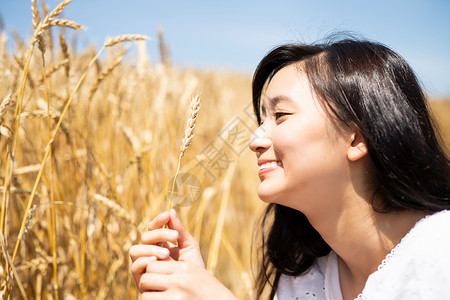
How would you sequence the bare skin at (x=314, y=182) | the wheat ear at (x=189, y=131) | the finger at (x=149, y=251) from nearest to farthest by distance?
the wheat ear at (x=189, y=131) → the finger at (x=149, y=251) → the bare skin at (x=314, y=182)

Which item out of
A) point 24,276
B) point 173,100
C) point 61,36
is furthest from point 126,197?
point 61,36

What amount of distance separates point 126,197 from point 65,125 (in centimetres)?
44

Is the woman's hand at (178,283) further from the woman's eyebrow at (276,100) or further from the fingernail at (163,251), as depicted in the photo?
the woman's eyebrow at (276,100)

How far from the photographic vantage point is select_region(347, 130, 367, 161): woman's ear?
75 centimetres

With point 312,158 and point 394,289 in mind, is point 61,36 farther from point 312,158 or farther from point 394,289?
point 394,289

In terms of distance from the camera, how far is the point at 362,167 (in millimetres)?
791

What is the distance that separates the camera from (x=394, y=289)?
2.32 ft

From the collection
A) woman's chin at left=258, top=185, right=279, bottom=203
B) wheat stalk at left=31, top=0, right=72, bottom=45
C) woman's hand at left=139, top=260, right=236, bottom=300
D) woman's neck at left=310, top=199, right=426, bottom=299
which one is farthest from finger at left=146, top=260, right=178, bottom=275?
wheat stalk at left=31, top=0, right=72, bottom=45

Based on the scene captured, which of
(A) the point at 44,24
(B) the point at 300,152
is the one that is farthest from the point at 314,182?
(A) the point at 44,24

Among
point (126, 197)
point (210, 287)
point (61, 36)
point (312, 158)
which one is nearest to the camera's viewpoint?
point (210, 287)

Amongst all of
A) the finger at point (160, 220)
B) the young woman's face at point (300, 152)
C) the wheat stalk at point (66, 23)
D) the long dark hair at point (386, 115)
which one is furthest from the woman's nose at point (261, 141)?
the wheat stalk at point (66, 23)

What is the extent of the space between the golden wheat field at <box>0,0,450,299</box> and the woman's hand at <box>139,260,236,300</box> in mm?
273

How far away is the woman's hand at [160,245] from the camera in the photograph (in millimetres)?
641

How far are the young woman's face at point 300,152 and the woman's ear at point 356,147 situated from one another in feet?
0.04
